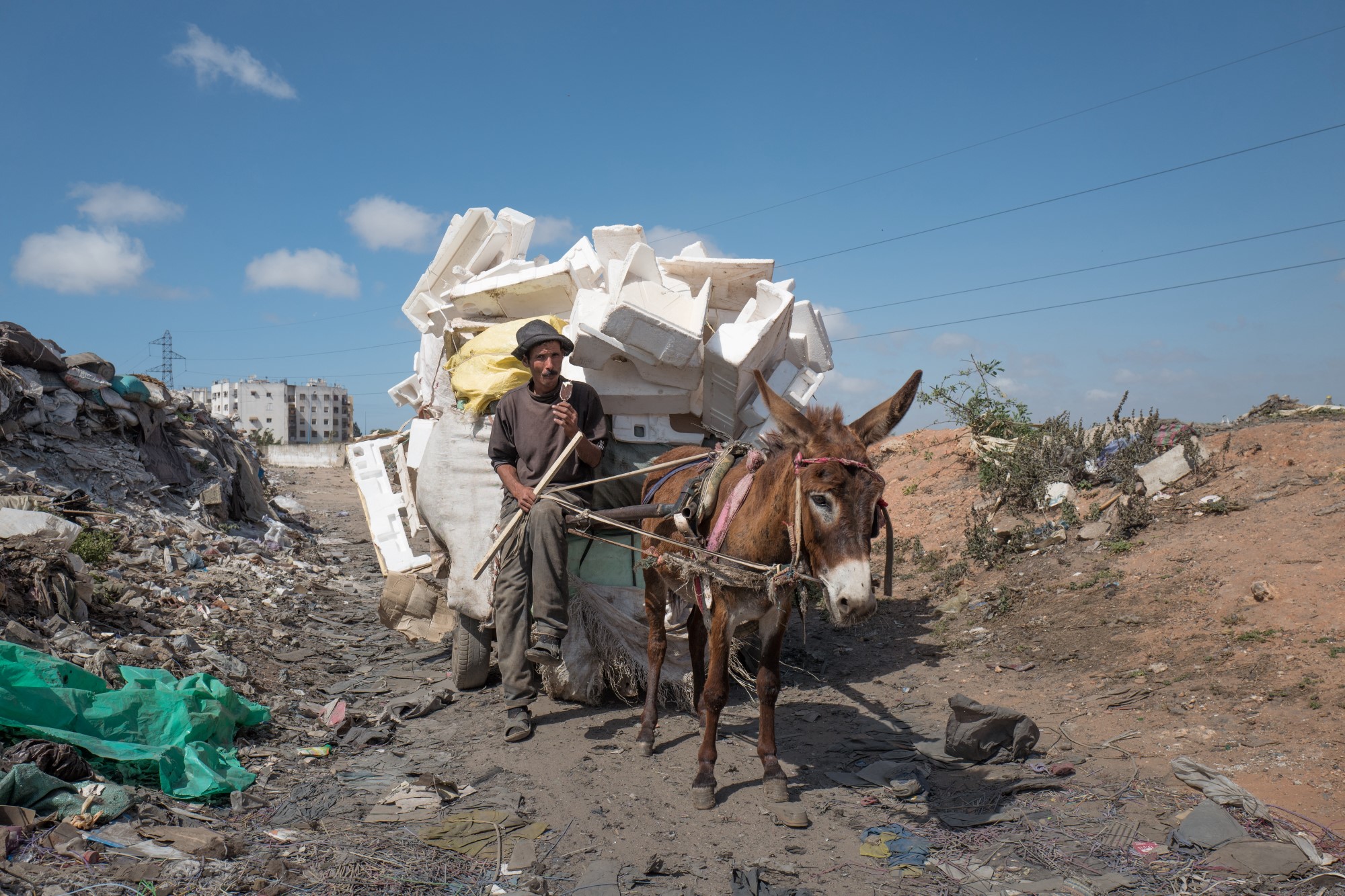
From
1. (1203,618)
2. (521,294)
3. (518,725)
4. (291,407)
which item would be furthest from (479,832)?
(291,407)

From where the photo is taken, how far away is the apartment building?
90375 millimetres

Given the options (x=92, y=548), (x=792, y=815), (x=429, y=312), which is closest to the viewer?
(x=792, y=815)

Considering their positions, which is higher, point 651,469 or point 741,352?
point 741,352

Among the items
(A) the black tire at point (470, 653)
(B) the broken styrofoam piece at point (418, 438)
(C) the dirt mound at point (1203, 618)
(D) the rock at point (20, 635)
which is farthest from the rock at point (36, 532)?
(C) the dirt mound at point (1203, 618)

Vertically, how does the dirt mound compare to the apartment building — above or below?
below

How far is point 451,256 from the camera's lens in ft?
21.7

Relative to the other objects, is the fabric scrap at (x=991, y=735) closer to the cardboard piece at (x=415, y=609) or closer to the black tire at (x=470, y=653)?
the black tire at (x=470, y=653)

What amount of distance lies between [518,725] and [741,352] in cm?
264

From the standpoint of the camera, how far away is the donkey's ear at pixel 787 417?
340 centimetres

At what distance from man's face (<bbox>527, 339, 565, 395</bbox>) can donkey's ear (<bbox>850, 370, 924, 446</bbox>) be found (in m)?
2.22

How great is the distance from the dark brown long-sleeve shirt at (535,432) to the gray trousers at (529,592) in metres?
0.29

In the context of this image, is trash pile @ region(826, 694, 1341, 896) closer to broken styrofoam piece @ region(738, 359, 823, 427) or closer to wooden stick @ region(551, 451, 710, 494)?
wooden stick @ region(551, 451, 710, 494)

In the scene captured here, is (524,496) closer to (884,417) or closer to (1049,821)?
(884,417)

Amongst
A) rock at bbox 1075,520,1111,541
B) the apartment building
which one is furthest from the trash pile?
the apartment building
